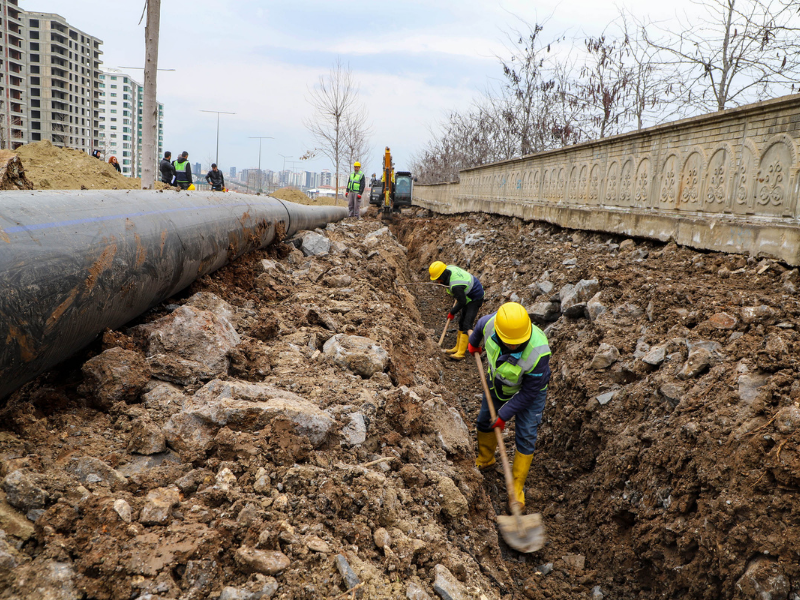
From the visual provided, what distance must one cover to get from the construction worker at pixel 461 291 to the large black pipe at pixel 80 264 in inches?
168

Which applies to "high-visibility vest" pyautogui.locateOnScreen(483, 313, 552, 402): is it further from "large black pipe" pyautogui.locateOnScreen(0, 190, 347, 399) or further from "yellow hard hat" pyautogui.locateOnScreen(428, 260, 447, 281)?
"yellow hard hat" pyautogui.locateOnScreen(428, 260, 447, 281)

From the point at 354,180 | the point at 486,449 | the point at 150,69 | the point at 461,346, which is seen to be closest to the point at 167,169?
the point at 150,69

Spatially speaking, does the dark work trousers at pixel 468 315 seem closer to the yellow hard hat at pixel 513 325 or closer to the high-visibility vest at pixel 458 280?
the high-visibility vest at pixel 458 280

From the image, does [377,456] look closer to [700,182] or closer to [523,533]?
[523,533]

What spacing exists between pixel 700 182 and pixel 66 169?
16.6m

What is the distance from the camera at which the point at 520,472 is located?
471cm

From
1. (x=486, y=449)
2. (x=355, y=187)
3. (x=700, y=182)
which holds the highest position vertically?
(x=355, y=187)

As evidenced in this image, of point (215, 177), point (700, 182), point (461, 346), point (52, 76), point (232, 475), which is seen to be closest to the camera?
point (232, 475)

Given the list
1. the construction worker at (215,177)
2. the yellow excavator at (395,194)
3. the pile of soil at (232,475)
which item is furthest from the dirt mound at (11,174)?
the yellow excavator at (395,194)

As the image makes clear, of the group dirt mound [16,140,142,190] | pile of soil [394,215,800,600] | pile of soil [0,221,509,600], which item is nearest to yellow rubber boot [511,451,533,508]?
pile of soil [394,215,800,600]

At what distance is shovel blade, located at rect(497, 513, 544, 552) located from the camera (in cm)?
416

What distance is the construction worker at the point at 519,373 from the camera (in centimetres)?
440

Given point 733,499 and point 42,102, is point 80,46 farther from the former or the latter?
point 733,499

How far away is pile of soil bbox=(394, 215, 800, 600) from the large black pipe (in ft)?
11.1
